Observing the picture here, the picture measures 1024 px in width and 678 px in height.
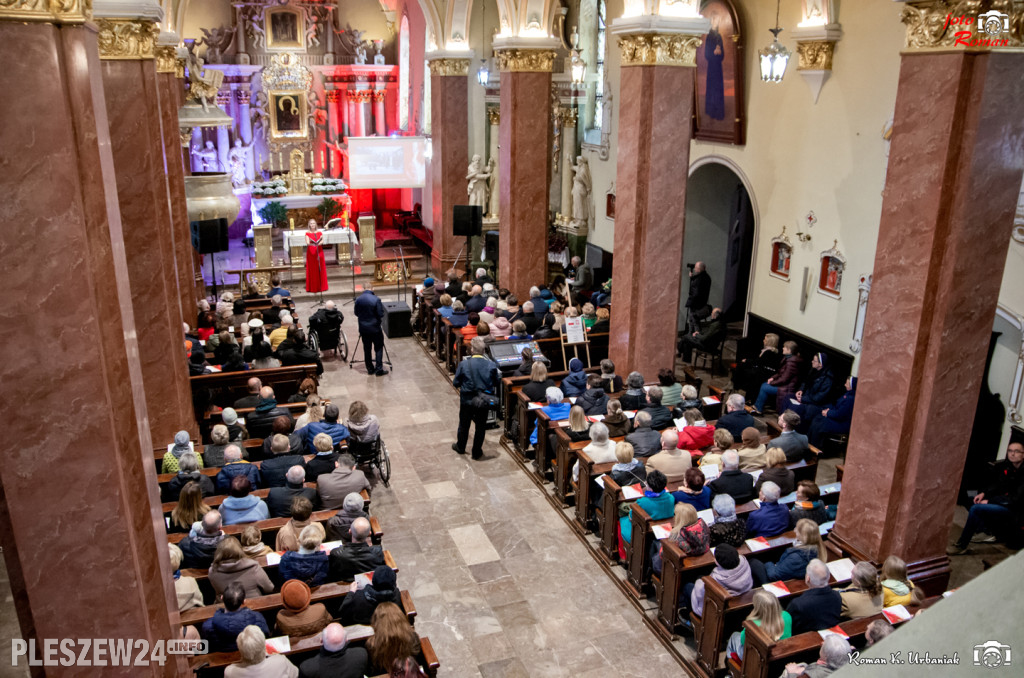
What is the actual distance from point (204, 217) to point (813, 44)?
427 inches

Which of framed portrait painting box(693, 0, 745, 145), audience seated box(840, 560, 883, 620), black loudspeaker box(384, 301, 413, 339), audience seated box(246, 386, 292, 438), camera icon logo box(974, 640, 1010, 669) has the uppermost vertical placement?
framed portrait painting box(693, 0, 745, 145)

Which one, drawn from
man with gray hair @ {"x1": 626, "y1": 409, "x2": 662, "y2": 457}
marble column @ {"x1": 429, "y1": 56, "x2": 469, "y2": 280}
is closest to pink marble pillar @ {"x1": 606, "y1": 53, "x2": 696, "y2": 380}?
man with gray hair @ {"x1": 626, "y1": 409, "x2": 662, "y2": 457}

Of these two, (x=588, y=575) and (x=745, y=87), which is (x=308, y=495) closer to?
(x=588, y=575)

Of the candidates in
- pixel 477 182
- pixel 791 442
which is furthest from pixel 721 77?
pixel 791 442

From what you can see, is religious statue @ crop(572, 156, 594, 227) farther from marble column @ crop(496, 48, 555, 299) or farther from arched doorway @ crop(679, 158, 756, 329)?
marble column @ crop(496, 48, 555, 299)

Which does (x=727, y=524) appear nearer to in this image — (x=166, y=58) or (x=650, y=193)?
(x=650, y=193)

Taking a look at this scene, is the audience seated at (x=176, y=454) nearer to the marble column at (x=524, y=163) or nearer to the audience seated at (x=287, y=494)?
the audience seated at (x=287, y=494)

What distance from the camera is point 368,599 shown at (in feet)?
19.4

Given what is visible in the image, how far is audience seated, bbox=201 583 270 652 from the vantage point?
5672 mm

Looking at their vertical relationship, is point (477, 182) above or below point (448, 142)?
below

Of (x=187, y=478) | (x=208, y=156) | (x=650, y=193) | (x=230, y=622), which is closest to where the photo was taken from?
(x=230, y=622)

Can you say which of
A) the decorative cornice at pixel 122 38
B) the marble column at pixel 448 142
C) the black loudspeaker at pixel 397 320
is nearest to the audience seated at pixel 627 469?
the decorative cornice at pixel 122 38

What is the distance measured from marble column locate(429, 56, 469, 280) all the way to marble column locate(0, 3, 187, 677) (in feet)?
46.0

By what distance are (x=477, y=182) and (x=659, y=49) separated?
1008 cm
